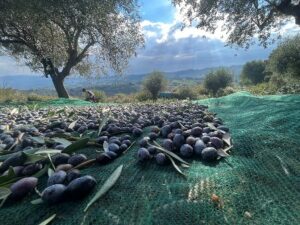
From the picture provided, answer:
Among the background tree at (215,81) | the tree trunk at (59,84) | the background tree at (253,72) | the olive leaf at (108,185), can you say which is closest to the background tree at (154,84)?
the background tree at (215,81)

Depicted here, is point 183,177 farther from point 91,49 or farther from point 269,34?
point 91,49

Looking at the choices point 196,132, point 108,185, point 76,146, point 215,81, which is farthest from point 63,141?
point 215,81

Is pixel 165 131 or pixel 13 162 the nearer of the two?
pixel 13 162

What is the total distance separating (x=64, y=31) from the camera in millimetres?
16391

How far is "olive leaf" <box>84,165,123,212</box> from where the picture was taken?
5.15 feet

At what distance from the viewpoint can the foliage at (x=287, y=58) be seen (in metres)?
17.9

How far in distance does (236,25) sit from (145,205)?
13.7 metres

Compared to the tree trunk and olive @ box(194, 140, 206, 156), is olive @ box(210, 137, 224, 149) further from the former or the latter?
the tree trunk

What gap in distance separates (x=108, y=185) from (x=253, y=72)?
A: 123 ft

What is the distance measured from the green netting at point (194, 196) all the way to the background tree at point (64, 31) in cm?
1181

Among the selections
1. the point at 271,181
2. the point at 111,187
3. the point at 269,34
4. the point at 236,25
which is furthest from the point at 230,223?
the point at 269,34

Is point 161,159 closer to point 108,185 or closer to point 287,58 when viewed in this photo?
point 108,185

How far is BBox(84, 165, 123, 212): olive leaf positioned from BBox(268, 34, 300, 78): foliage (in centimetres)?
1817

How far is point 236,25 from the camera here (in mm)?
13914
